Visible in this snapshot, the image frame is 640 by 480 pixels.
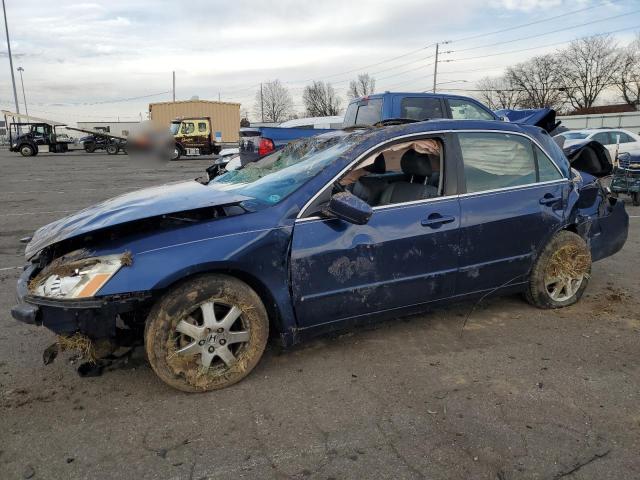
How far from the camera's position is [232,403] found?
9.48ft

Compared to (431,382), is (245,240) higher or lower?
higher

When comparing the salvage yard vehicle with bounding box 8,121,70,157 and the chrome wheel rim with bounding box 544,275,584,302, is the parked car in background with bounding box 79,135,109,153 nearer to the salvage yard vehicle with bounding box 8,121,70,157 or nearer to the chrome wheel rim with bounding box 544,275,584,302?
the salvage yard vehicle with bounding box 8,121,70,157

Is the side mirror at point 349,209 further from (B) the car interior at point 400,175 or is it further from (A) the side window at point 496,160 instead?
(A) the side window at point 496,160

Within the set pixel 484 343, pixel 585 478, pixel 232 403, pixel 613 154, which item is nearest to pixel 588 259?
pixel 484 343

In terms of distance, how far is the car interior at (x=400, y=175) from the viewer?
3582 millimetres

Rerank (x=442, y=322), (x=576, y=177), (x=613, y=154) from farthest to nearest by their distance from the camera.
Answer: (x=613, y=154) → (x=576, y=177) → (x=442, y=322)

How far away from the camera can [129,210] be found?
3.19 metres

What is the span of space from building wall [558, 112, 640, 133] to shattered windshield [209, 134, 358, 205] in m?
35.1

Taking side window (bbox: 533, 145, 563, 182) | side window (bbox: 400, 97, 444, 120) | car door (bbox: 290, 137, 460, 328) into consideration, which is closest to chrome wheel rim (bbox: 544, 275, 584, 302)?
side window (bbox: 533, 145, 563, 182)

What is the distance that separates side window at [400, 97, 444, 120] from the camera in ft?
26.0

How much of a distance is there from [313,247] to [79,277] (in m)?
1.33

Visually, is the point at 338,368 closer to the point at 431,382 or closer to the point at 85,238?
the point at 431,382

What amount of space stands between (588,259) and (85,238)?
3.89 m

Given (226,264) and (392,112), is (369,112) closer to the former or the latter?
(392,112)
